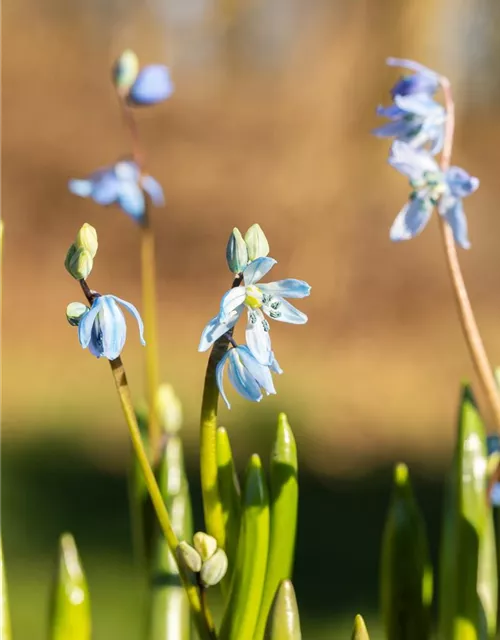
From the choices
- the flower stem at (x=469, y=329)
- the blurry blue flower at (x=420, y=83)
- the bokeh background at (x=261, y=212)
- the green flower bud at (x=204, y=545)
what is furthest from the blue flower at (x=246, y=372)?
the bokeh background at (x=261, y=212)

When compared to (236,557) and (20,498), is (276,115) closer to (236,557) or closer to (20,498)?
(20,498)

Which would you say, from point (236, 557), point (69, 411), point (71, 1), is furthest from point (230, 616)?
point (71, 1)

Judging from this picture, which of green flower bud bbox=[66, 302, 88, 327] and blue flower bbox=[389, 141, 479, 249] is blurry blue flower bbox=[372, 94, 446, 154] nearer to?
blue flower bbox=[389, 141, 479, 249]

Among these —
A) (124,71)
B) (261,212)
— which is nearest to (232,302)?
(124,71)

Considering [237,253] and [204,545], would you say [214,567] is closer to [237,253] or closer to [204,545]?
[204,545]

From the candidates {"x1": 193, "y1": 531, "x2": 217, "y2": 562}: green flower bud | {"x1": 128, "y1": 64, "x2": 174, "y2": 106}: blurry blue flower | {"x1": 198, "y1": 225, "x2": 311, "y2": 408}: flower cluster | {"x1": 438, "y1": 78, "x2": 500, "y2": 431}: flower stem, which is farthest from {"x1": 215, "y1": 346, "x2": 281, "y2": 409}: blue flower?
{"x1": 128, "y1": 64, "x2": 174, "y2": 106}: blurry blue flower

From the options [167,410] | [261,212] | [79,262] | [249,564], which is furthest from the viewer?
[261,212]
